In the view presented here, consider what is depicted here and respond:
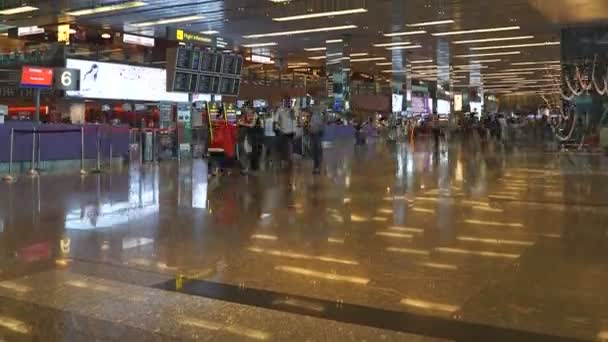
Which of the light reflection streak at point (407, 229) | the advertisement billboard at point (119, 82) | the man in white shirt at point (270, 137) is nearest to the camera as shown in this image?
the light reflection streak at point (407, 229)

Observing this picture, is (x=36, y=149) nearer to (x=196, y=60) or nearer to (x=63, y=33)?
(x=196, y=60)

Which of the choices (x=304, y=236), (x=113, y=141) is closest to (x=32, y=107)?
(x=113, y=141)

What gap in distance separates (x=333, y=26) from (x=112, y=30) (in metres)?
8.13

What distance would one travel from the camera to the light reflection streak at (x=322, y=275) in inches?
184

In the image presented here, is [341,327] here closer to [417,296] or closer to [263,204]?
[417,296]

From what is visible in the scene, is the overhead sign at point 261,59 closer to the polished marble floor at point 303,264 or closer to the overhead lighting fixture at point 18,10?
the overhead lighting fixture at point 18,10

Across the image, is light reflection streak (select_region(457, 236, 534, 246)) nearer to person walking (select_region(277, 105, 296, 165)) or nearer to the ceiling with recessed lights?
person walking (select_region(277, 105, 296, 165))

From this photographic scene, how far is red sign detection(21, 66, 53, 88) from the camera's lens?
15.6 meters

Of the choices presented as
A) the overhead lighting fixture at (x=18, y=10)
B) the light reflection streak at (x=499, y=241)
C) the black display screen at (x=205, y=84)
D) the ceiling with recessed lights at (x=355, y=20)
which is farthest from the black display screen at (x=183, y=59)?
the light reflection streak at (x=499, y=241)

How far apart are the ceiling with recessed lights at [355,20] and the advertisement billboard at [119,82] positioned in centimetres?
244

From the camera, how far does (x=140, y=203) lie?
8.86 m

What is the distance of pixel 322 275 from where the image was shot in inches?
190

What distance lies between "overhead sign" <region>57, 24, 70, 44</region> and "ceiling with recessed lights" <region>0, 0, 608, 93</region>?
21.8 inches

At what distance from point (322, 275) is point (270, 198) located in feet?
15.5
